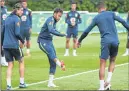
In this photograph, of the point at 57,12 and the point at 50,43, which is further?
the point at 50,43

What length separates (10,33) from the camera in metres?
12.7

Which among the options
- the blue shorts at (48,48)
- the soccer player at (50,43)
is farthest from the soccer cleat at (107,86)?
the blue shorts at (48,48)

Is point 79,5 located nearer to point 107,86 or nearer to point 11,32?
point 11,32

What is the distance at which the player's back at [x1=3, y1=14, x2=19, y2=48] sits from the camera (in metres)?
12.6

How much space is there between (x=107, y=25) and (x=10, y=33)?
2.38m

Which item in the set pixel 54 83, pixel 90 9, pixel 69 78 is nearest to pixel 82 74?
pixel 69 78

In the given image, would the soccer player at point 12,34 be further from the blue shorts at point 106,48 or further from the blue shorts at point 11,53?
the blue shorts at point 106,48

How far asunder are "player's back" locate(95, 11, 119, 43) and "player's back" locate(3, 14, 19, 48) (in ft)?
6.69

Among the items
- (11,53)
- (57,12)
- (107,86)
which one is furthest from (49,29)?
(107,86)

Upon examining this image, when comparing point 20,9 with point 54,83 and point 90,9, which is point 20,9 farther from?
point 90,9

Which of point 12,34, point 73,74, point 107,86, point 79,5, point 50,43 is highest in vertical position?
point 12,34

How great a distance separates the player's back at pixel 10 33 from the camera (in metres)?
12.6

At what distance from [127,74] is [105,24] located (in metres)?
3.73

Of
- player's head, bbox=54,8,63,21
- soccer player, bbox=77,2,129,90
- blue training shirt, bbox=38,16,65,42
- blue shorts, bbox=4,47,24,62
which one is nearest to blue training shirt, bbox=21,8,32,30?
blue training shirt, bbox=38,16,65,42
